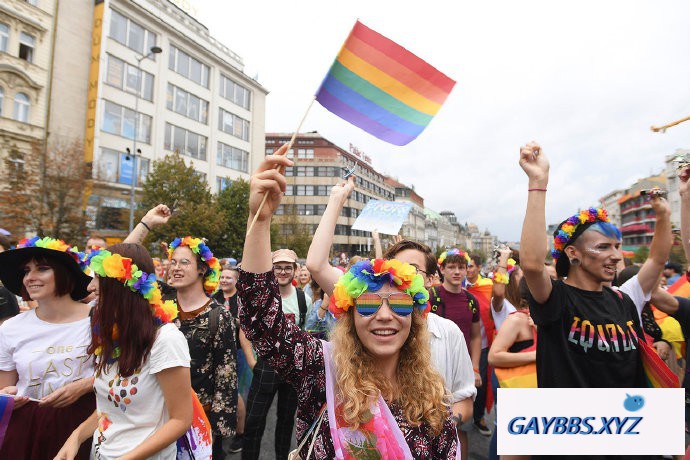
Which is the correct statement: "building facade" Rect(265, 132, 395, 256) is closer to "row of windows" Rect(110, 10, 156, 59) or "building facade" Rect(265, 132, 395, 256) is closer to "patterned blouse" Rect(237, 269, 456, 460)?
"row of windows" Rect(110, 10, 156, 59)

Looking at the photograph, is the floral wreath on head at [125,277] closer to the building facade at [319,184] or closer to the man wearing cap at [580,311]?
the man wearing cap at [580,311]

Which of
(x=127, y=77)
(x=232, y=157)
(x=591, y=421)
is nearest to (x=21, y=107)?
(x=127, y=77)

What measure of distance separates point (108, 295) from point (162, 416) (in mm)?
698

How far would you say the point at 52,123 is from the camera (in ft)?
81.6

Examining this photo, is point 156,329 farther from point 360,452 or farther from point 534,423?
point 534,423

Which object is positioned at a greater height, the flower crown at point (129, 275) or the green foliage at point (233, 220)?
the green foliage at point (233, 220)

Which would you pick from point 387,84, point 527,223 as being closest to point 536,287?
point 527,223

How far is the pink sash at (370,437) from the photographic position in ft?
4.62

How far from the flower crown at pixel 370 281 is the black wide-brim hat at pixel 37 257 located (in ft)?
6.58

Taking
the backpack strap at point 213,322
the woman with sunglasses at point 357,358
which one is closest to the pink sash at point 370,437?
the woman with sunglasses at point 357,358

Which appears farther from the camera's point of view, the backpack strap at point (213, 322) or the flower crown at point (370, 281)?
the backpack strap at point (213, 322)

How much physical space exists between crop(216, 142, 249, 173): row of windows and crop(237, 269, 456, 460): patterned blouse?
36.4 m

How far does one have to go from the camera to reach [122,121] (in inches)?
1096

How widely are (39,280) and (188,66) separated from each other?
35379 millimetres
